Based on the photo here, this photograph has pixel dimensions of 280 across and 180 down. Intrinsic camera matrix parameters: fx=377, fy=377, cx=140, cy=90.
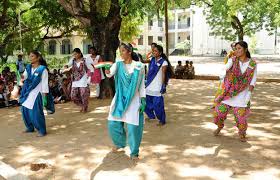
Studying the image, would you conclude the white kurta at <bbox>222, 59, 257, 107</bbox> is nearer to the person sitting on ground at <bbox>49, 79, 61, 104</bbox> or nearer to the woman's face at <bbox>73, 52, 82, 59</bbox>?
the woman's face at <bbox>73, 52, 82, 59</bbox>

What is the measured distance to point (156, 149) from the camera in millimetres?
5793

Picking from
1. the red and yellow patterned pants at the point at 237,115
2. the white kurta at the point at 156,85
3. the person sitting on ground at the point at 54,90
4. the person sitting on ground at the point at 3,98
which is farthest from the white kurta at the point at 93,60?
the red and yellow patterned pants at the point at 237,115

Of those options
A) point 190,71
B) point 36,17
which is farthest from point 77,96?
point 36,17

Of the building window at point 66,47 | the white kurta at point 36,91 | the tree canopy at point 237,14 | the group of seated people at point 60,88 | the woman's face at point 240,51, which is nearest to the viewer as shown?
the woman's face at point 240,51

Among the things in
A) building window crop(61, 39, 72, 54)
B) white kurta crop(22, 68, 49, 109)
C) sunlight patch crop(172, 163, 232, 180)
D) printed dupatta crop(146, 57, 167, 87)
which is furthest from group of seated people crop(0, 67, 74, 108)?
building window crop(61, 39, 72, 54)

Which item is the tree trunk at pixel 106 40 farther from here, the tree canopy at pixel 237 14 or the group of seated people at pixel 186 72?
the tree canopy at pixel 237 14

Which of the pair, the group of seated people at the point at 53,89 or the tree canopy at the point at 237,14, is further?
the tree canopy at the point at 237,14

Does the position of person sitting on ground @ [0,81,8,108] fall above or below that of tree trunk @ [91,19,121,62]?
below

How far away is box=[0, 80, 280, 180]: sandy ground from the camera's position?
187 inches

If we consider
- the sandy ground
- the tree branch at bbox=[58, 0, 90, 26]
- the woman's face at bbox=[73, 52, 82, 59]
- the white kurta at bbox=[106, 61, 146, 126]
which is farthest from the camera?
the tree branch at bbox=[58, 0, 90, 26]

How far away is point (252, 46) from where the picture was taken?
153 ft

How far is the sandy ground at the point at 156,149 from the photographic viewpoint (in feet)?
15.6

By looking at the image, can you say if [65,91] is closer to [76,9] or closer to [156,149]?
[76,9]

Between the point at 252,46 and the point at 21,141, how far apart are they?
43722mm
